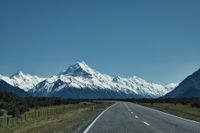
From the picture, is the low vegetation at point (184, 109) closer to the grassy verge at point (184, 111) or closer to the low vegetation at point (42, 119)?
the grassy verge at point (184, 111)

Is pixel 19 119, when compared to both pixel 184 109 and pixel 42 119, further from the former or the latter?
pixel 184 109

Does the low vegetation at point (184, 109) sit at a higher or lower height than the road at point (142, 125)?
higher

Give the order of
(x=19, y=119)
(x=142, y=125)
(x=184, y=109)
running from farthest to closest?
(x=184, y=109), (x=19, y=119), (x=142, y=125)

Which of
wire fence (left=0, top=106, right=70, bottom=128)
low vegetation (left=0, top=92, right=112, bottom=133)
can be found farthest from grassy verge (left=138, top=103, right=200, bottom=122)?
wire fence (left=0, top=106, right=70, bottom=128)

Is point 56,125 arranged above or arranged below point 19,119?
below

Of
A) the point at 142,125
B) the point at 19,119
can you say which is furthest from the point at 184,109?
the point at 142,125

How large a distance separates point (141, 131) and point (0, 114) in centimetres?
4624

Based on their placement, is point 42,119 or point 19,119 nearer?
point 42,119

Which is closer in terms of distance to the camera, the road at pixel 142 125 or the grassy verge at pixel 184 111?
the road at pixel 142 125

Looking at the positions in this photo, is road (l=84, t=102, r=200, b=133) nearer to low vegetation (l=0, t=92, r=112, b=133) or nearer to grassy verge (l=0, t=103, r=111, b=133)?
grassy verge (l=0, t=103, r=111, b=133)

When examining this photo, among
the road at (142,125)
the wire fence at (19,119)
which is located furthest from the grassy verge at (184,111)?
the wire fence at (19,119)

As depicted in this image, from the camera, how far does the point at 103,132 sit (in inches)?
850

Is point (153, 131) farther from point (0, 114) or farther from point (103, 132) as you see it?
point (0, 114)

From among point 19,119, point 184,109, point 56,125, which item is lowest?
point 56,125
